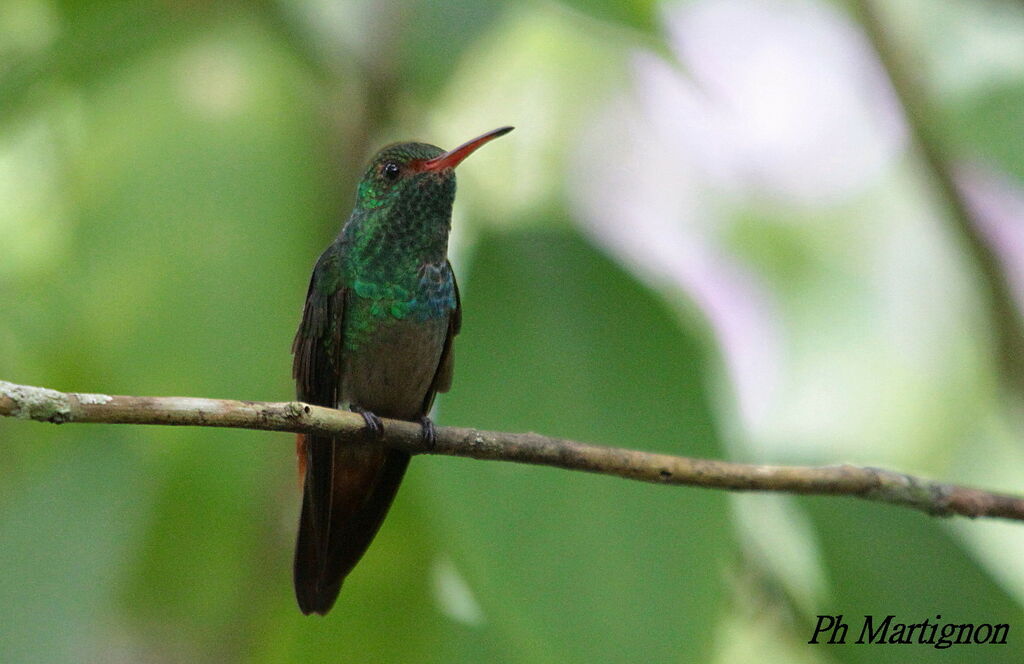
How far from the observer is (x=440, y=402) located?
1.64m

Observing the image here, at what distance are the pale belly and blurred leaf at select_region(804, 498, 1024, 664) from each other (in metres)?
0.67

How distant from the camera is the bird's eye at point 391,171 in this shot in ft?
6.24

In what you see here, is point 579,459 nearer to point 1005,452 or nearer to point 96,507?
point 96,507

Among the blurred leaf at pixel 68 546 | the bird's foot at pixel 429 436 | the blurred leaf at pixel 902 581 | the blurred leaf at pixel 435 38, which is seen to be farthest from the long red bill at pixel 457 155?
the blurred leaf at pixel 902 581

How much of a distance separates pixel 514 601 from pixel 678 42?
807 millimetres

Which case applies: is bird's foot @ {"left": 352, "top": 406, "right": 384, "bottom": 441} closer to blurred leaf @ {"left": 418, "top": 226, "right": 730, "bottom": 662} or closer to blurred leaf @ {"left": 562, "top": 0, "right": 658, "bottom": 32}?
blurred leaf @ {"left": 418, "top": 226, "right": 730, "bottom": 662}

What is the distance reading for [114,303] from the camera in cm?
168

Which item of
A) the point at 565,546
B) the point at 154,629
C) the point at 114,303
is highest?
the point at 565,546

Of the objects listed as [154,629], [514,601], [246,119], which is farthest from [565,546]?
[246,119]

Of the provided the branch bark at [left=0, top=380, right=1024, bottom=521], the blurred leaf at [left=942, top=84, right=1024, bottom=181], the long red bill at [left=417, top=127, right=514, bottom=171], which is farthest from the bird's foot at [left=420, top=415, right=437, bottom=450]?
the blurred leaf at [left=942, top=84, right=1024, bottom=181]

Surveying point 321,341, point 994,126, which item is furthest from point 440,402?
point 994,126

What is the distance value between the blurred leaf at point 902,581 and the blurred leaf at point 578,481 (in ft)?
1.26

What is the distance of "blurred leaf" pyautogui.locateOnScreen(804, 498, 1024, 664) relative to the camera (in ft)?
5.73

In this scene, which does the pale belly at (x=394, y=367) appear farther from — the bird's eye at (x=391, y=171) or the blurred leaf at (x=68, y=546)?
the blurred leaf at (x=68, y=546)
